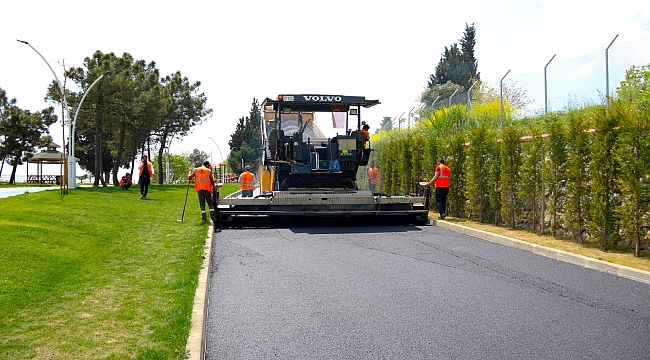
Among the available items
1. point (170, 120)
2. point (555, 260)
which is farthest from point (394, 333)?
point (170, 120)

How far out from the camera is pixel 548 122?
36.3ft

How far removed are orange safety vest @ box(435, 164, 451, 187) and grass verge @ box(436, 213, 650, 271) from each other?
1.88 meters

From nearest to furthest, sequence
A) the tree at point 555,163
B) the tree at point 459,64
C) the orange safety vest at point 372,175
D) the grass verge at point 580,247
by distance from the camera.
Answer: the grass verge at point 580,247 < the tree at point 555,163 < the orange safety vest at point 372,175 < the tree at point 459,64

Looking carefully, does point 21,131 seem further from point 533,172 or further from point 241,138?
point 533,172

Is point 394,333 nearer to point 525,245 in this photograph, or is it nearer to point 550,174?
point 525,245

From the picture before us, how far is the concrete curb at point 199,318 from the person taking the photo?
14.4ft

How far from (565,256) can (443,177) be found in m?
5.66

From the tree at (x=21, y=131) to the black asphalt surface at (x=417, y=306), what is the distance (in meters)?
50.3

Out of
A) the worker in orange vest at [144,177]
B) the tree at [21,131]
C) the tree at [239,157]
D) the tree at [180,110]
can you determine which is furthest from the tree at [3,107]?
the worker in orange vest at [144,177]

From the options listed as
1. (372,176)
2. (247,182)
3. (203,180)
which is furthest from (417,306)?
(372,176)

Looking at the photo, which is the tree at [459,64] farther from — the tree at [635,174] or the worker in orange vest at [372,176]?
the tree at [635,174]

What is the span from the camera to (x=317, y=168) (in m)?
13.9

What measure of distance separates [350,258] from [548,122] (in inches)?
197

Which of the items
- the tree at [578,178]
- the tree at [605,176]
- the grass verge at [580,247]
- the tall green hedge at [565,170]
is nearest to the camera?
the grass verge at [580,247]
